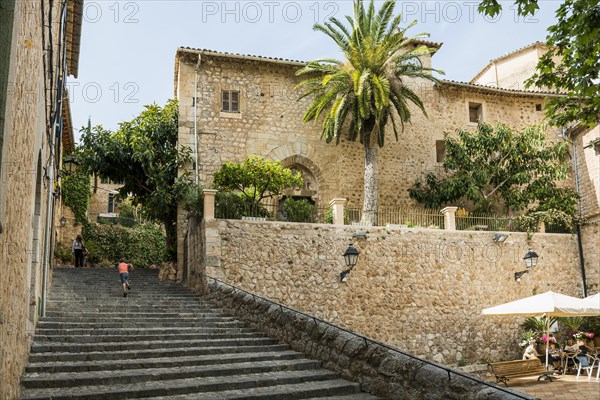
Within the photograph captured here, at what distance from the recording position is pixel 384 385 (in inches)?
264

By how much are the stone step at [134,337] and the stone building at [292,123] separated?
1026 cm

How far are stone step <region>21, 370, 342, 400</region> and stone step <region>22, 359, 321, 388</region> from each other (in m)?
0.12

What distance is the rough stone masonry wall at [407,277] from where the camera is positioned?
1612cm

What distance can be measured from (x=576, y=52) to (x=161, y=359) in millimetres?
7212

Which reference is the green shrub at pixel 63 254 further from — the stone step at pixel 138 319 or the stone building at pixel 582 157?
the stone building at pixel 582 157

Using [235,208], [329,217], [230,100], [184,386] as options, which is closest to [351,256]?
[329,217]

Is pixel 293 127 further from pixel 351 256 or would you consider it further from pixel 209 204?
pixel 351 256

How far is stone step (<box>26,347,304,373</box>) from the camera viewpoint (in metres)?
7.24

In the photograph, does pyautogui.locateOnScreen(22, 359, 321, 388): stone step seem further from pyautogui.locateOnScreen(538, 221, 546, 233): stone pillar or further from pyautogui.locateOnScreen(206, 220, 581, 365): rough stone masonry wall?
pyautogui.locateOnScreen(538, 221, 546, 233): stone pillar

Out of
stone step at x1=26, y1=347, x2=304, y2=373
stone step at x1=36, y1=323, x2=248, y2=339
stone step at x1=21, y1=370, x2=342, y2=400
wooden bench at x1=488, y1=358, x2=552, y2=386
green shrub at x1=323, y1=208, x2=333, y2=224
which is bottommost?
wooden bench at x1=488, y1=358, x2=552, y2=386

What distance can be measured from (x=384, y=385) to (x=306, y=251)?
10.1m

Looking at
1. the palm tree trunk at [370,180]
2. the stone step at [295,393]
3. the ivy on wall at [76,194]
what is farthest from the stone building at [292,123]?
the stone step at [295,393]

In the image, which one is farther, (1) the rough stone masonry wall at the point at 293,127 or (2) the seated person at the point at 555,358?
(1) the rough stone masonry wall at the point at 293,127

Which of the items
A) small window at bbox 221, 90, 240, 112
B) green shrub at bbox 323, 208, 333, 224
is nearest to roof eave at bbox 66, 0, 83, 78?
small window at bbox 221, 90, 240, 112
